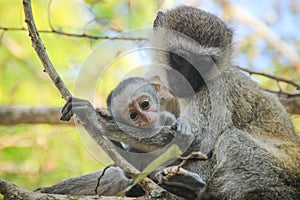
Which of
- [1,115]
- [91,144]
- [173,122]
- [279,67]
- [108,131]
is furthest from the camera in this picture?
[279,67]

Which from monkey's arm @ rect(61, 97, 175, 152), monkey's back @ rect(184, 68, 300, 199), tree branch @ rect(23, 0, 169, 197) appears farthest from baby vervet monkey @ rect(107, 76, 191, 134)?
tree branch @ rect(23, 0, 169, 197)

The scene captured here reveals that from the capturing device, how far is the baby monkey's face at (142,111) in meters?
5.50

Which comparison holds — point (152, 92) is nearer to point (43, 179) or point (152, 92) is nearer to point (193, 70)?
point (193, 70)

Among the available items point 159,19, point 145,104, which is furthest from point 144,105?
point 159,19

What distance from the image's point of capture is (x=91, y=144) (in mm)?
4605

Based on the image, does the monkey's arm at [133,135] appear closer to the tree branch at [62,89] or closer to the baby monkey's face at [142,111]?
the baby monkey's face at [142,111]

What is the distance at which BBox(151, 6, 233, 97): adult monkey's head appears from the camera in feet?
18.6

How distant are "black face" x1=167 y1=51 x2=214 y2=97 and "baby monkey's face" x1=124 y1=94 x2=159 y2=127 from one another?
1.08ft

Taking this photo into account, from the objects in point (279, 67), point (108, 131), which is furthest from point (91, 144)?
point (279, 67)

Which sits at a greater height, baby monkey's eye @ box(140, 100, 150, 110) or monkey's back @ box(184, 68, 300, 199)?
baby monkey's eye @ box(140, 100, 150, 110)

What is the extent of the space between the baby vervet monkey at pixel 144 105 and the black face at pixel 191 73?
0.17 metres

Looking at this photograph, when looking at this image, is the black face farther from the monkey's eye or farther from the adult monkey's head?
the monkey's eye

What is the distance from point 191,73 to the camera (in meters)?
5.66

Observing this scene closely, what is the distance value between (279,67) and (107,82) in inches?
219
